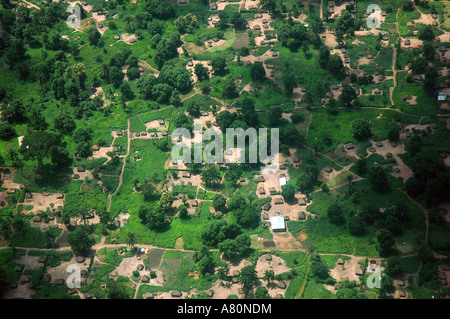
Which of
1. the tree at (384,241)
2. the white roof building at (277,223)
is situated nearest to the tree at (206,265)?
the white roof building at (277,223)

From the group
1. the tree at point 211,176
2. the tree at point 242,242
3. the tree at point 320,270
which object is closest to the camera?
the tree at point 320,270

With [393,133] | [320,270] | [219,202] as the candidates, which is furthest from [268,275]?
[393,133]

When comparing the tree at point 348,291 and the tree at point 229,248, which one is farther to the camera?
the tree at point 229,248

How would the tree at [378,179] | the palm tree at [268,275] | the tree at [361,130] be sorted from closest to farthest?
the palm tree at [268,275] → the tree at [378,179] → the tree at [361,130]

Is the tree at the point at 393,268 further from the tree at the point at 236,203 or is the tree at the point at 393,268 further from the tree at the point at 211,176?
the tree at the point at 211,176

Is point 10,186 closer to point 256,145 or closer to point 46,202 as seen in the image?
point 46,202

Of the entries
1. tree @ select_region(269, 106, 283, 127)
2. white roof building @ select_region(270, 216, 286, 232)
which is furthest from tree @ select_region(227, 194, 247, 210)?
tree @ select_region(269, 106, 283, 127)

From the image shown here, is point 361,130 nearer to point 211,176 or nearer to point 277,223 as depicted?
point 277,223

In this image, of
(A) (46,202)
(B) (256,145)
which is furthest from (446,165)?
(A) (46,202)
